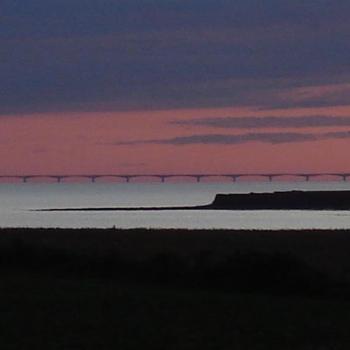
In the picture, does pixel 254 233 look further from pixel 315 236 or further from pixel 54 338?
pixel 54 338

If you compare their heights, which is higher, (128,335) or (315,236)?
(315,236)

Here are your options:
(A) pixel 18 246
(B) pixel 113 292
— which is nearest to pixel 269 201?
(A) pixel 18 246

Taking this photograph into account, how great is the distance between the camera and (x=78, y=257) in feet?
90.9

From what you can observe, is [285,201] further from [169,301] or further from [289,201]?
[169,301]

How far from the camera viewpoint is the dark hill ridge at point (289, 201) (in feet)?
322

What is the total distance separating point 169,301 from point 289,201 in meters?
85.4

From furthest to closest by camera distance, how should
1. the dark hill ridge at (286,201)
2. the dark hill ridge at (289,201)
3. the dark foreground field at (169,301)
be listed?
the dark hill ridge at (286,201) < the dark hill ridge at (289,201) < the dark foreground field at (169,301)

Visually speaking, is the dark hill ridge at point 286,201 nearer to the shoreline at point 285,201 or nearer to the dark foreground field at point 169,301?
the shoreline at point 285,201

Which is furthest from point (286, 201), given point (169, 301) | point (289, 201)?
point (169, 301)

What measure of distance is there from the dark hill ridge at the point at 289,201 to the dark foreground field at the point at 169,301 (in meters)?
65.3

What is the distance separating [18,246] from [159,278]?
16.8ft

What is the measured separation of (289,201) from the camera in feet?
345

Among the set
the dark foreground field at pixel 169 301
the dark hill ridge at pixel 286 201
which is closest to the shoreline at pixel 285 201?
the dark hill ridge at pixel 286 201

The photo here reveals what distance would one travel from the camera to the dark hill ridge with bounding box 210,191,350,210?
3870 inches
